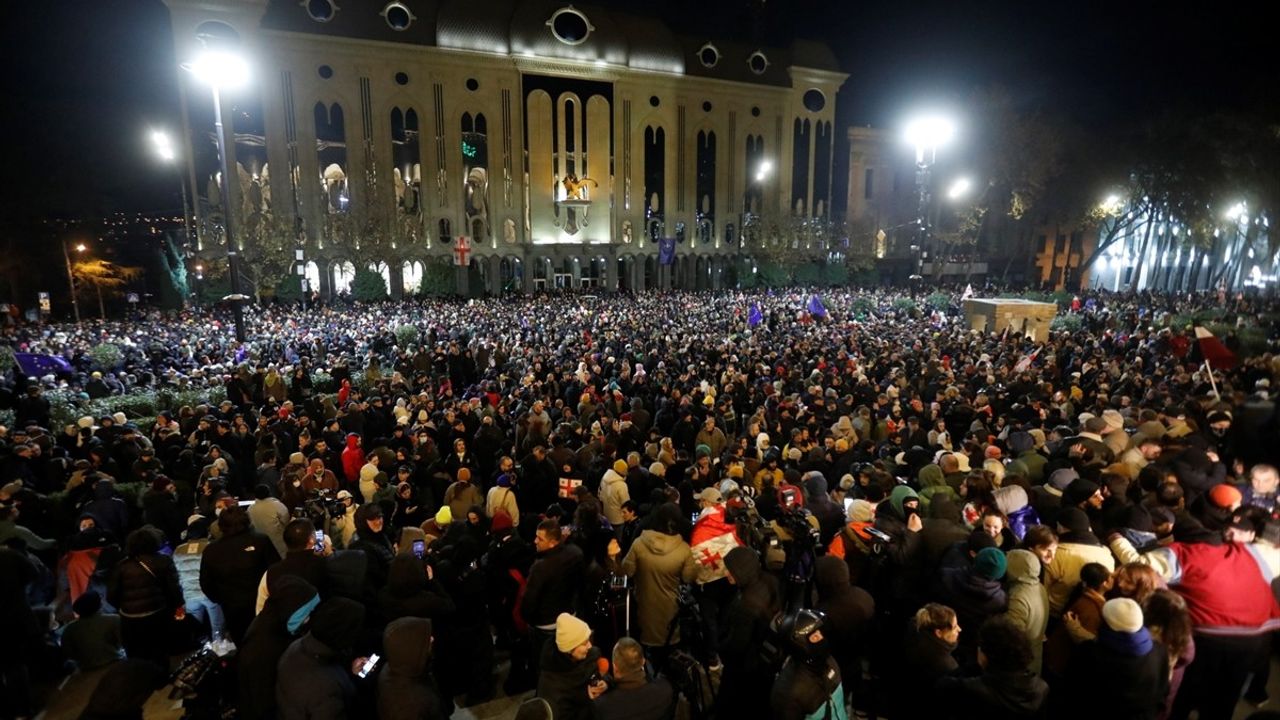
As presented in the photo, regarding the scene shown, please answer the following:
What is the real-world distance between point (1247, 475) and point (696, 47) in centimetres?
4909

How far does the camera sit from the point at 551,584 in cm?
407

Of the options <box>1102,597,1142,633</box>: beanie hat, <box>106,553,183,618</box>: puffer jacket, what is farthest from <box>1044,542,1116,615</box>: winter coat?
<box>106,553,183,618</box>: puffer jacket

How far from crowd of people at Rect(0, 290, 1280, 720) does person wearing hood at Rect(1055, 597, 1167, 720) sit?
0.05 ft

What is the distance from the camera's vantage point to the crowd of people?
122 inches

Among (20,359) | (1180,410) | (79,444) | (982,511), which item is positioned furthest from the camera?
(20,359)

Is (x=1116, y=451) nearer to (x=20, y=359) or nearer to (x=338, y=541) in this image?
(x=338, y=541)

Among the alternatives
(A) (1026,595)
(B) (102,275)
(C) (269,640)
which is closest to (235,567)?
(C) (269,640)

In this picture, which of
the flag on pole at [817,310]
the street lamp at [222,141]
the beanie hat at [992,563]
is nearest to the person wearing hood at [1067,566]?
the beanie hat at [992,563]

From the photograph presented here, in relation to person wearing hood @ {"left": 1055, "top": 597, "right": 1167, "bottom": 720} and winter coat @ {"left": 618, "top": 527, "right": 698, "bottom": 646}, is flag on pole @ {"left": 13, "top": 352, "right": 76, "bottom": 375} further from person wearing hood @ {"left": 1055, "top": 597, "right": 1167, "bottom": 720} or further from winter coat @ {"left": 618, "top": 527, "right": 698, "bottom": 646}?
person wearing hood @ {"left": 1055, "top": 597, "right": 1167, "bottom": 720}

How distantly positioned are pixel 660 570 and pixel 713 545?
44cm

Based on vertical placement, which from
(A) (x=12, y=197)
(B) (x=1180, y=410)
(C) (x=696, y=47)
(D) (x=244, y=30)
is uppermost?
(C) (x=696, y=47)

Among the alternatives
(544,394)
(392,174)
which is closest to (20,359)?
(544,394)

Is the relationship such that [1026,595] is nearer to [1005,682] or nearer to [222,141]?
[1005,682]

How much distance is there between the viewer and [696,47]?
4800 centimetres
